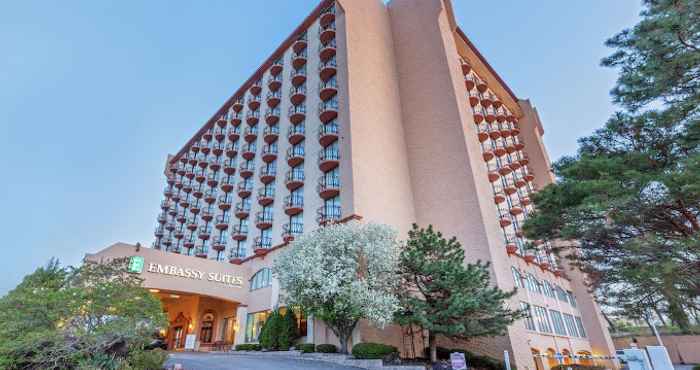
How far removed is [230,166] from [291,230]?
15.5m

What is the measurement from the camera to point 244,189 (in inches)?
1330

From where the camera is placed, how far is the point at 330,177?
2564 centimetres

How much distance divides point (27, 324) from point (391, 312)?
1249cm

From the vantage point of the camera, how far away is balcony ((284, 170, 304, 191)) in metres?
27.5

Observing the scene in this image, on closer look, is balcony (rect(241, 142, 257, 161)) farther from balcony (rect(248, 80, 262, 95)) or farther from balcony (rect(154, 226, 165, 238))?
balcony (rect(154, 226, 165, 238))

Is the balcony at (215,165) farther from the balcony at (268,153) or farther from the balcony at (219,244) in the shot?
the balcony at (268,153)

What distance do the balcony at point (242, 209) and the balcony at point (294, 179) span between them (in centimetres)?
636

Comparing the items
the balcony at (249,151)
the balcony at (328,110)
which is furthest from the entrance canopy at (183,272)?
the balcony at (328,110)

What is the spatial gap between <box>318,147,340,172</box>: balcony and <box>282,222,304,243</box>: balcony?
4457 millimetres

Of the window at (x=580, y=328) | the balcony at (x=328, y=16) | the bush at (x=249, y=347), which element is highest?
the balcony at (x=328, y=16)

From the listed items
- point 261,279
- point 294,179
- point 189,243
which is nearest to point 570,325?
point 261,279

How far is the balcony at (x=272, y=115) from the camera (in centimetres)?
3372

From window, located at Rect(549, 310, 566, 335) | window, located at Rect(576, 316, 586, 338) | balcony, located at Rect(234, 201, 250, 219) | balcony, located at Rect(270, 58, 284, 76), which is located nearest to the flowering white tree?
balcony, located at Rect(234, 201, 250, 219)

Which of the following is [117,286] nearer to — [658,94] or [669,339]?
[658,94]
